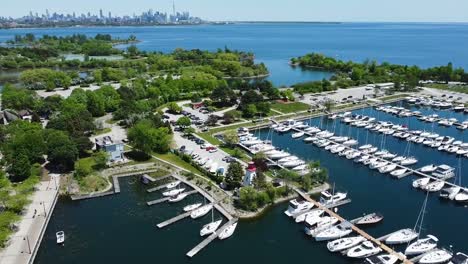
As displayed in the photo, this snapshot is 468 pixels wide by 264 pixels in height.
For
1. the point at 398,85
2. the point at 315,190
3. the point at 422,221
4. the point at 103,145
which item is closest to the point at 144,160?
the point at 103,145

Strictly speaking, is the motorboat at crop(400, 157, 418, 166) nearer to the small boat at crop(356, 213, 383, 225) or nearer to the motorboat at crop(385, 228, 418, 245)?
the small boat at crop(356, 213, 383, 225)

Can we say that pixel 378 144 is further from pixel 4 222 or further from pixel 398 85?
pixel 4 222

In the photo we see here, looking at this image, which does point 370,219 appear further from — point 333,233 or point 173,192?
point 173,192

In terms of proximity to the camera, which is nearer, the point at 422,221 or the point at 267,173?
the point at 422,221

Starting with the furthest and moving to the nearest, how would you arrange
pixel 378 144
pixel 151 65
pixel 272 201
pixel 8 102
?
pixel 151 65 < pixel 8 102 < pixel 378 144 < pixel 272 201

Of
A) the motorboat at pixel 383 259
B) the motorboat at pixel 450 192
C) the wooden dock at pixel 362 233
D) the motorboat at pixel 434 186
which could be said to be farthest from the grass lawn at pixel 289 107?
the motorboat at pixel 383 259

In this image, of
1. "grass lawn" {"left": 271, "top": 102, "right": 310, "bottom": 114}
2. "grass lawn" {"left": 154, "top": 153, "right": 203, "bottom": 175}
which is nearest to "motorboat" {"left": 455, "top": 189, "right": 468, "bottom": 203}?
"grass lawn" {"left": 154, "top": 153, "right": 203, "bottom": 175}
